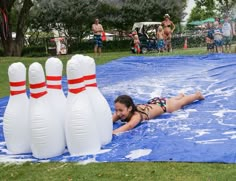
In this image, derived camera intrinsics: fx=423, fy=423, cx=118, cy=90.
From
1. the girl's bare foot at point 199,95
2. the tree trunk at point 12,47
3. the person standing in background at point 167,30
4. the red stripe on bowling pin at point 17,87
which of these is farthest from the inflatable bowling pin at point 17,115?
the tree trunk at point 12,47

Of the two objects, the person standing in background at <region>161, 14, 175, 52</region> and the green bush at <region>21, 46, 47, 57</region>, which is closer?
the person standing in background at <region>161, 14, 175, 52</region>

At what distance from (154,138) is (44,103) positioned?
105 centimetres

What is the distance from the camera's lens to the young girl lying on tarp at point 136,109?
4.32m

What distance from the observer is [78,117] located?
345cm

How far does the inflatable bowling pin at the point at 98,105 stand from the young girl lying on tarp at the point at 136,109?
1.23 ft

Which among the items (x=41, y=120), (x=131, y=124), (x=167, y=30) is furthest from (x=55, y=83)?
(x=167, y=30)

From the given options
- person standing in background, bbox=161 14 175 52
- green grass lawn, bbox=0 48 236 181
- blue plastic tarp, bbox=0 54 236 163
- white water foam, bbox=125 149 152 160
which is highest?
person standing in background, bbox=161 14 175 52

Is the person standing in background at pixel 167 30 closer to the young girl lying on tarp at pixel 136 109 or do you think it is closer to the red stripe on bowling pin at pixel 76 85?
the young girl lying on tarp at pixel 136 109

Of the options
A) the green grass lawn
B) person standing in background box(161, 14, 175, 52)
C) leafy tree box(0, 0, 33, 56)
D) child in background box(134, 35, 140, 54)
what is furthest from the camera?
leafy tree box(0, 0, 33, 56)

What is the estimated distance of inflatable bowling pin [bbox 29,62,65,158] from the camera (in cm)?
347

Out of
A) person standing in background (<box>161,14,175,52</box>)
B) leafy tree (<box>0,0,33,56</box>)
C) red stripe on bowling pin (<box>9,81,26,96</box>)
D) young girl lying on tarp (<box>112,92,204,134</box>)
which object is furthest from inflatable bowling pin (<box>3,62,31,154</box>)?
leafy tree (<box>0,0,33,56</box>)

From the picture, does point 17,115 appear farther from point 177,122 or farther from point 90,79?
point 177,122

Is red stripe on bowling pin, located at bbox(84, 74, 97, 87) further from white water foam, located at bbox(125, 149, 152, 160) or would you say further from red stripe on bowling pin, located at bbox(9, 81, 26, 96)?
white water foam, located at bbox(125, 149, 152, 160)

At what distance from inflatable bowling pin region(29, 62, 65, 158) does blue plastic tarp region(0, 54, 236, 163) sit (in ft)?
0.35
